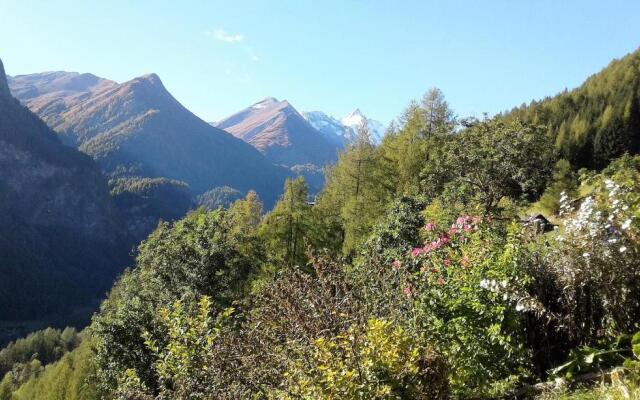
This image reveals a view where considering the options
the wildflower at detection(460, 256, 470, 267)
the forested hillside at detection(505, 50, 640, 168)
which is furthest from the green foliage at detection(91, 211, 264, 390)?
the forested hillside at detection(505, 50, 640, 168)

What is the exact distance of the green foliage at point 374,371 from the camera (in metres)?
4.10

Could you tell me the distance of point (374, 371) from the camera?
4273 millimetres

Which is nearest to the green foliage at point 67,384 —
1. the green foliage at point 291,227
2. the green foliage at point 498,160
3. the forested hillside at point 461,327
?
the green foliage at point 291,227

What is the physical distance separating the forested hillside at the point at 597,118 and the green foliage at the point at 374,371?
5292cm

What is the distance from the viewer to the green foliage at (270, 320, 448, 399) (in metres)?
4.10

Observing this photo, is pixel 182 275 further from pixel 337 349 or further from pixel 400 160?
pixel 337 349

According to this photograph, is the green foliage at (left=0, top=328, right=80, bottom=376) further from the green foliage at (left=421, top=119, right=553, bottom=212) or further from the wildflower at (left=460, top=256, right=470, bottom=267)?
the wildflower at (left=460, top=256, right=470, bottom=267)

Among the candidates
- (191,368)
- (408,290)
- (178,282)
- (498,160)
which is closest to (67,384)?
(178,282)

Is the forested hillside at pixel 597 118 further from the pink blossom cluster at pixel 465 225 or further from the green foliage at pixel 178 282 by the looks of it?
the pink blossom cluster at pixel 465 225

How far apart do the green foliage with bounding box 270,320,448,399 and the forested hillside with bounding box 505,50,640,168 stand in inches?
2083

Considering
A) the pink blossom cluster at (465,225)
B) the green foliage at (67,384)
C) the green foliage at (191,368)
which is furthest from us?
the green foliage at (67,384)

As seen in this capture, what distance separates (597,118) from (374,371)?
251ft

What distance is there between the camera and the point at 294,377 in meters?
4.66

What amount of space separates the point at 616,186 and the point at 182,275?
19130mm
